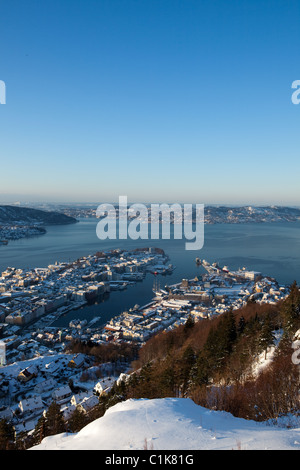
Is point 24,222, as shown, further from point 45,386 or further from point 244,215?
point 244,215

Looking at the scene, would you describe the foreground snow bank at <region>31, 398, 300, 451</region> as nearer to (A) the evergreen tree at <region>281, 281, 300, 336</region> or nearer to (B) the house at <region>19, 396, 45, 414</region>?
(A) the evergreen tree at <region>281, 281, 300, 336</region>

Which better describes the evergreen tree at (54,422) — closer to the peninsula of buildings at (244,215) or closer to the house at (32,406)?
the house at (32,406)

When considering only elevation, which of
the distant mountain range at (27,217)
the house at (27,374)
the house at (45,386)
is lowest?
the house at (45,386)

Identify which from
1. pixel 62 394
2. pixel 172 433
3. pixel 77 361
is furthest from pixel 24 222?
pixel 172 433

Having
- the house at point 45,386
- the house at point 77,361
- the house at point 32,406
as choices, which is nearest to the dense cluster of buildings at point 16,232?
the house at point 77,361
